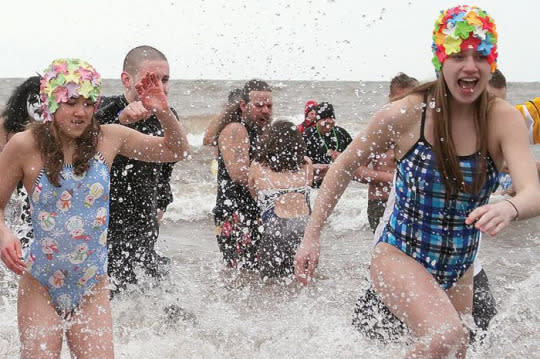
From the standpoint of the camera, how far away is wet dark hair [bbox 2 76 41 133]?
5352 millimetres

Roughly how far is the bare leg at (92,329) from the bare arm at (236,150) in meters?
2.99

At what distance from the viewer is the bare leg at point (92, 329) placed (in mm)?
3711

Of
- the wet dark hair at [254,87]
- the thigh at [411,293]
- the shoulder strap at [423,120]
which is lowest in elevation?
the thigh at [411,293]

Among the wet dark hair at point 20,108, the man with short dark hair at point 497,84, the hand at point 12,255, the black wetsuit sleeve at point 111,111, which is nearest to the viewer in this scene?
the hand at point 12,255

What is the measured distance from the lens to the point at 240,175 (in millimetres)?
6781

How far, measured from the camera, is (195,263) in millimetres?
8234

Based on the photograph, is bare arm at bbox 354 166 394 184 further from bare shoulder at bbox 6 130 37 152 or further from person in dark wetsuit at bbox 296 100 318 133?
bare shoulder at bbox 6 130 37 152

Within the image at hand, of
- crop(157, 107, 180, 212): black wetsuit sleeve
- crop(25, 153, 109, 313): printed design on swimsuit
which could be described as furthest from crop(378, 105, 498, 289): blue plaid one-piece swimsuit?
crop(157, 107, 180, 212): black wetsuit sleeve

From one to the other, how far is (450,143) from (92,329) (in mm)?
1920

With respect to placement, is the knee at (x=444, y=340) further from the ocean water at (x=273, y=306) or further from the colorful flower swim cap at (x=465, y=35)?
the ocean water at (x=273, y=306)

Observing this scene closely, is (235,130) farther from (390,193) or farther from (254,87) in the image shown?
(390,193)

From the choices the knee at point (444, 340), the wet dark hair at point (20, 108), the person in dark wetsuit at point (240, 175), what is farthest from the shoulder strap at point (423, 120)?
the person in dark wetsuit at point (240, 175)

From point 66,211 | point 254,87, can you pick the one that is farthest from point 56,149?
point 254,87

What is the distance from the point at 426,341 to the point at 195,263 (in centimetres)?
514
